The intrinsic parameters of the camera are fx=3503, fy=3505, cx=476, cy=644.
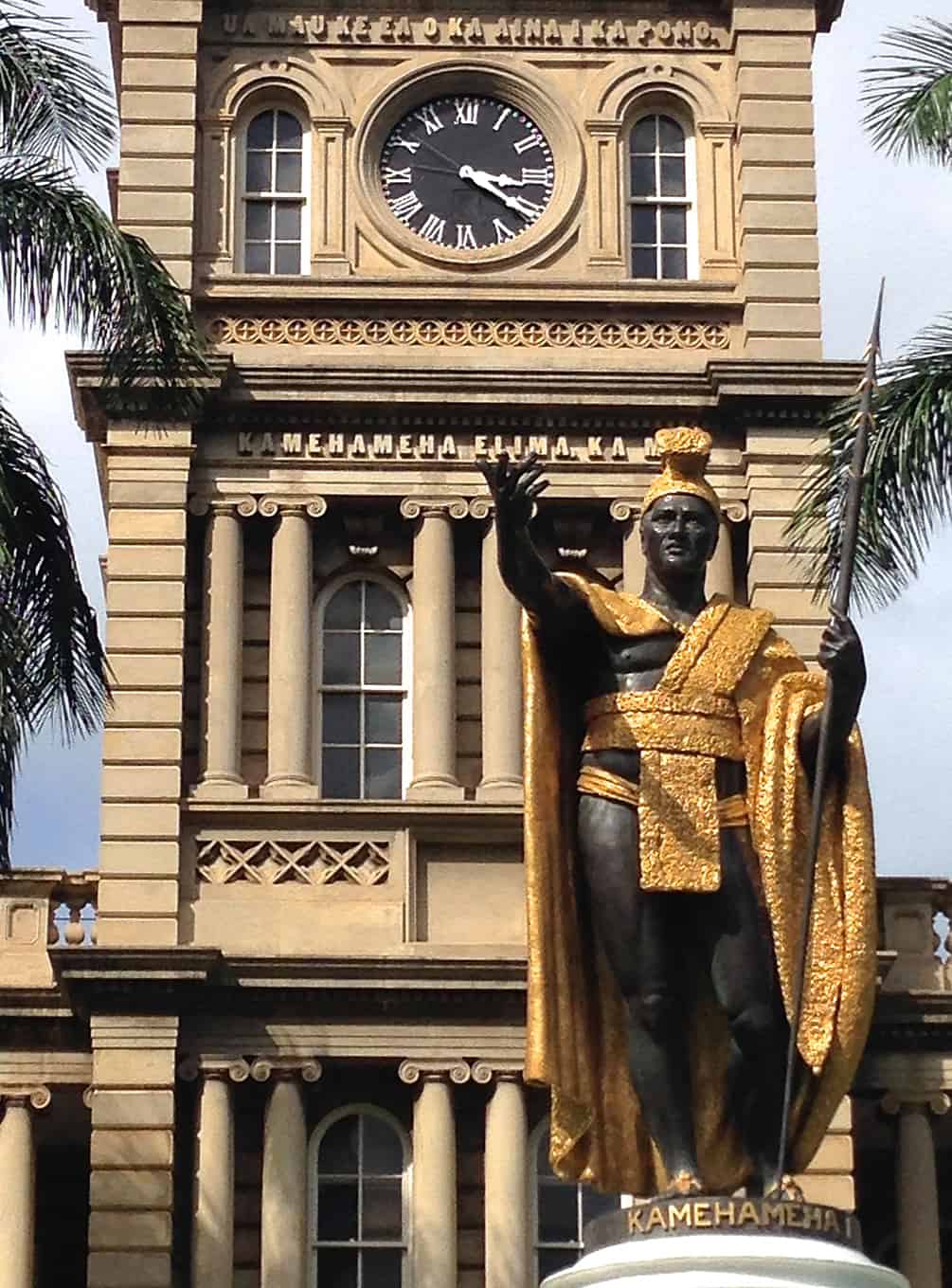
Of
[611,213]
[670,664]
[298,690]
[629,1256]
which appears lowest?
[629,1256]

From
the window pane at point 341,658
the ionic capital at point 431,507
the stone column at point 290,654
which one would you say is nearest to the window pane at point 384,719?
the window pane at point 341,658

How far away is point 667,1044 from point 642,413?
53.1 ft

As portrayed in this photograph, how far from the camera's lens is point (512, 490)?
37.7ft

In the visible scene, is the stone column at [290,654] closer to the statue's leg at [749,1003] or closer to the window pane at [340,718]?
the window pane at [340,718]

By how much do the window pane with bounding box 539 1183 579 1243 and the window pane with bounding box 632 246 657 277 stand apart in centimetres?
763

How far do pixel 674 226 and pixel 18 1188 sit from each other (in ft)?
31.1

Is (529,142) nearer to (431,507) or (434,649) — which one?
(431,507)

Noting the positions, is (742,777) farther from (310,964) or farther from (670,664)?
(310,964)

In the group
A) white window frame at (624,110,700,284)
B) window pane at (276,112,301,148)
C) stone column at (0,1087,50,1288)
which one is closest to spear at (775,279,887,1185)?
stone column at (0,1087,50,1288)

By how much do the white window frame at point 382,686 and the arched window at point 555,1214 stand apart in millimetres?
3095

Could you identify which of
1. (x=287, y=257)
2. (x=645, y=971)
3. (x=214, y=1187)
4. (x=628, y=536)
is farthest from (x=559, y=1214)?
(x=645, y=971)

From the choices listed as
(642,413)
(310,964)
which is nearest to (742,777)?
(310,964)

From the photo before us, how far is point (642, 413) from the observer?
90.4 ft

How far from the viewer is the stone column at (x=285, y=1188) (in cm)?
2508
